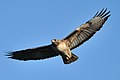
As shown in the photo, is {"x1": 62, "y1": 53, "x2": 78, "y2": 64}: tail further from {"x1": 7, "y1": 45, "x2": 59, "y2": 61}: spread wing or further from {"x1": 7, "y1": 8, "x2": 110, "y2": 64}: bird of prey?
{"x1": 7, "y1": 45, "x2": 59, "y2": 61}: spread wing

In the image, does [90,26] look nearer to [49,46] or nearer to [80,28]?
[80,28]

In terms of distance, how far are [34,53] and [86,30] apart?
98.1 inches

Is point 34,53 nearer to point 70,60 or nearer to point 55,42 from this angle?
point 55,42

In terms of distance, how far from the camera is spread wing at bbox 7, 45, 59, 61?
809 inches

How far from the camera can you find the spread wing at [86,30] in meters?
20.2

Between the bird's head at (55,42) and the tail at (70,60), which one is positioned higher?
the bird's head at (55,42)

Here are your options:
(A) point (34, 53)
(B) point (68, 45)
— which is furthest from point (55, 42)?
(A) point (34, 53)

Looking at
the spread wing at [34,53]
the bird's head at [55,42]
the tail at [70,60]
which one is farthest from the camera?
the spread wing at [34,53]

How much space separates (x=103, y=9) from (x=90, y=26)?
1.07 meters

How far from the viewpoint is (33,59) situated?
20984mm

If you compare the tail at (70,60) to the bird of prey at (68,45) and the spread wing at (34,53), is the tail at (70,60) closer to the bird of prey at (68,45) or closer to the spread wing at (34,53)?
the bird of prey at (68,45)

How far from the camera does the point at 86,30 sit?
20.6 meters

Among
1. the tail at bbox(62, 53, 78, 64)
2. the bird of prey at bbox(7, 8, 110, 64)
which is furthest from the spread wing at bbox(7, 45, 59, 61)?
the tail at bbox(62, 53, 78, 64)

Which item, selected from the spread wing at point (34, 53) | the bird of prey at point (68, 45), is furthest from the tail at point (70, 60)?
the spread wing at point (34, 53)
